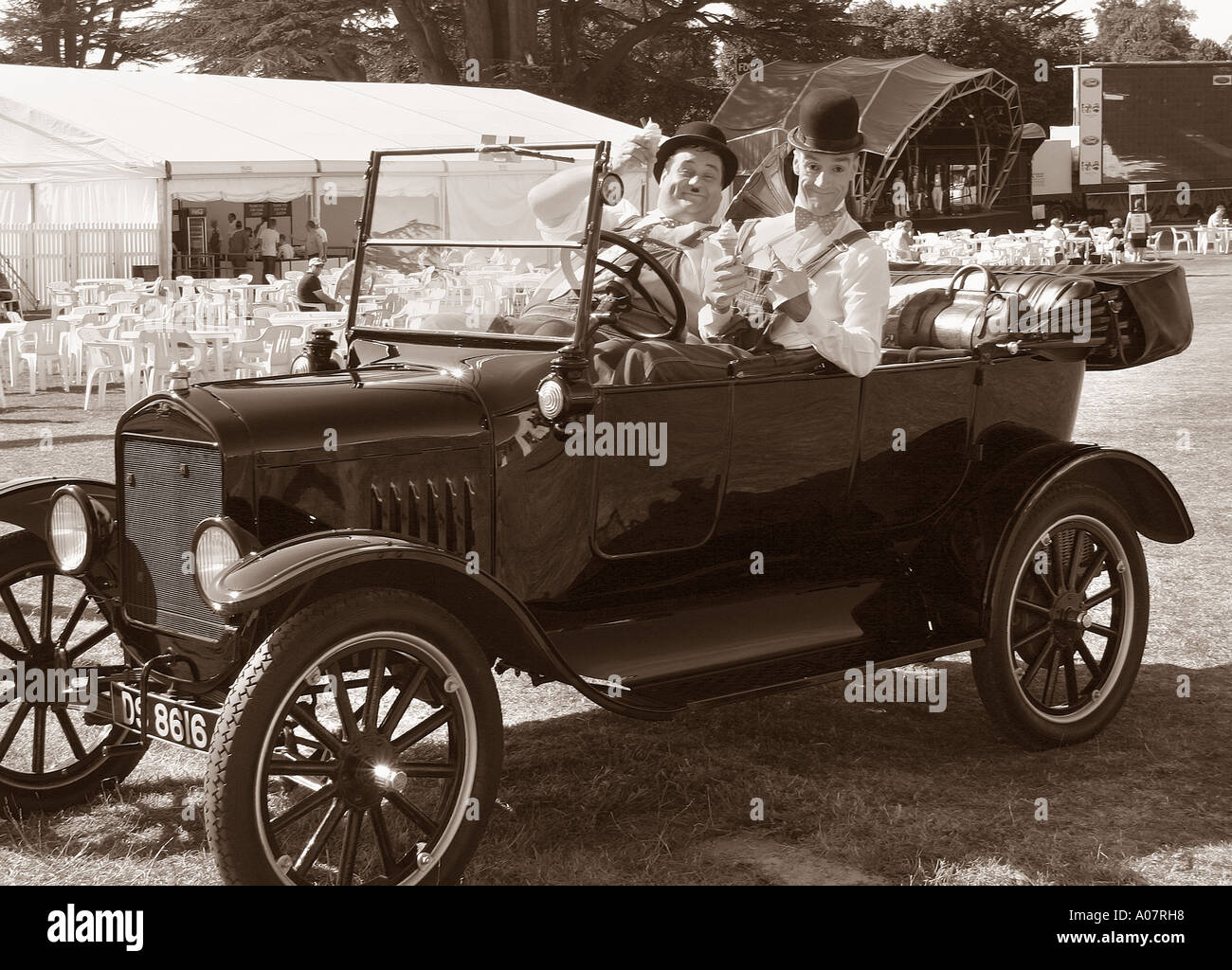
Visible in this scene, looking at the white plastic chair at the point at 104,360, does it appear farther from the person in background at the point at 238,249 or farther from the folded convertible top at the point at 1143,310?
the person in background at the point at 238,249

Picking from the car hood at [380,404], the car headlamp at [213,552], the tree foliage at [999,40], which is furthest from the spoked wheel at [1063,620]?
the tree foliage at [999,40]

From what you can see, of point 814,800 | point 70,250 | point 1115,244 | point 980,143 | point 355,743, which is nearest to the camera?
point 355,743

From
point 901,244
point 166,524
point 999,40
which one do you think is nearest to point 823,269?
point 166,524

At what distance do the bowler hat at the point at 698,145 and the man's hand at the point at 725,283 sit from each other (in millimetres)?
635

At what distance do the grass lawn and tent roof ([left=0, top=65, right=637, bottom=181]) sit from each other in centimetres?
1286

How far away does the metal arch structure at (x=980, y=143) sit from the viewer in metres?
34.7

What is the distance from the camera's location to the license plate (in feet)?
10.8

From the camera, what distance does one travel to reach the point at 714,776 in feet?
14.2

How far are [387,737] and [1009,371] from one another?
2427 mm

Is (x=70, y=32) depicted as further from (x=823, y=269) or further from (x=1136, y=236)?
(x=823, y=269)

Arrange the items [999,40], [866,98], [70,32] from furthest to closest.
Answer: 1. [999,40]
2. [70,32]
3. [866,98]

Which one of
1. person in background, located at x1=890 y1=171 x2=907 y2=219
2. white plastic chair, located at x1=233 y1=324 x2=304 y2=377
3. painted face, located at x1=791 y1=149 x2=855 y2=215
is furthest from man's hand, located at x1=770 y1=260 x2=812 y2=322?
person in background, located at x1=890 y1=171 x2=907 y2=219

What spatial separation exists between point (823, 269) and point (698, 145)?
62 cm

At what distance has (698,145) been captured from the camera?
4762 millimetres
